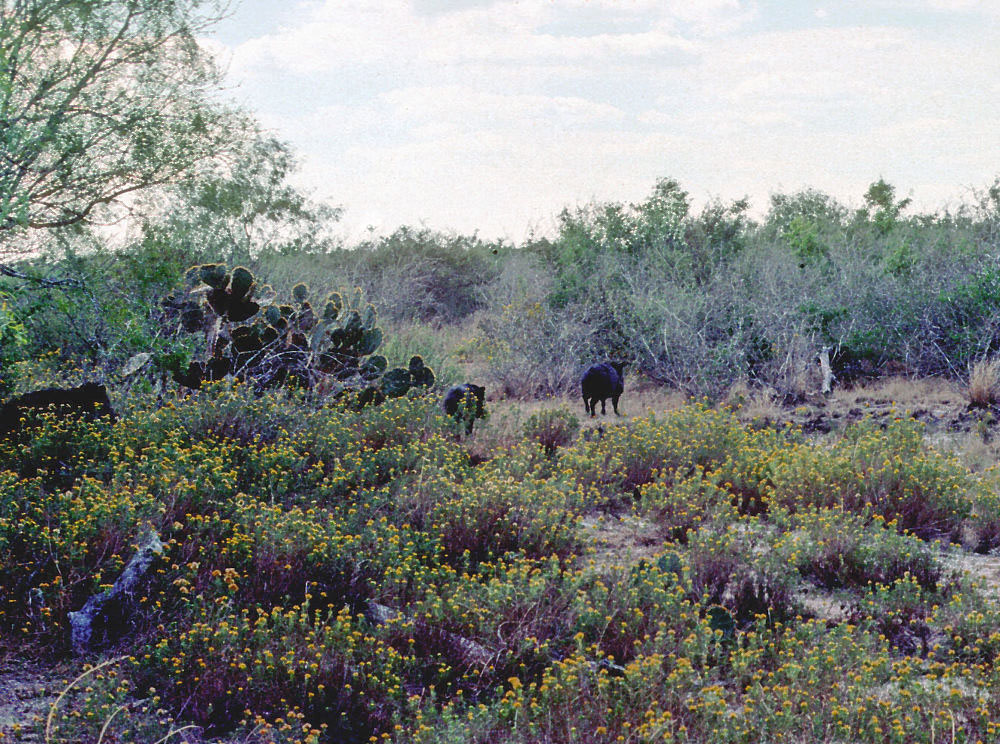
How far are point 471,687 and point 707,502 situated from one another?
3.23m

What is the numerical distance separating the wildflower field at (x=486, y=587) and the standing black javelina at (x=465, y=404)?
0.99m

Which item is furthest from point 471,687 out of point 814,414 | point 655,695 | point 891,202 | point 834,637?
point 891,202

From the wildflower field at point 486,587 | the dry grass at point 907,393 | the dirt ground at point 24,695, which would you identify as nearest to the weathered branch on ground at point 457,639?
the wildflower field at point 486,587

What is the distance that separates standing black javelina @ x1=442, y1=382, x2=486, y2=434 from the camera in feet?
30.6

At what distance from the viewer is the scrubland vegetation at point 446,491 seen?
4.30m

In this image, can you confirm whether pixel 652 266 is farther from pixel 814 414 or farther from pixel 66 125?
pixel 66 125

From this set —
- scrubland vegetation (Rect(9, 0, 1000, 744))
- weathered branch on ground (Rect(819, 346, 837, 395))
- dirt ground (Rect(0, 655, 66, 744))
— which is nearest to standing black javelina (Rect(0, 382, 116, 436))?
scrubland vegetation (Rect(9, 0, 1000, 744))

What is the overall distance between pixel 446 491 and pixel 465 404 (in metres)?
2.79

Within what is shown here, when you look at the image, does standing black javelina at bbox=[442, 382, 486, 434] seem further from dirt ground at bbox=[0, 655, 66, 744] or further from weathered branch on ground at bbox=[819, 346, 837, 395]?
dirt ground at bbox=[0, 655, 66, 744]

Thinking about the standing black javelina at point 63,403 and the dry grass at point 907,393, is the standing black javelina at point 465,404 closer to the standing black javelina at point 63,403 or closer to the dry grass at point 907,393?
the standing black javelina at point 63,403

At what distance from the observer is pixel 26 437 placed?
7438 mm

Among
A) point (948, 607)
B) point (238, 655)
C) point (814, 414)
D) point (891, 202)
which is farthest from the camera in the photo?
point (891, 202)

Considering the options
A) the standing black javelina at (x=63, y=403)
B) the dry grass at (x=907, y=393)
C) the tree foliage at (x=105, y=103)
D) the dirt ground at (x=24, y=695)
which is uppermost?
the tree foliage at (x=105, y=103)

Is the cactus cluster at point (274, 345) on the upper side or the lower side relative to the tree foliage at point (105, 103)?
lower
